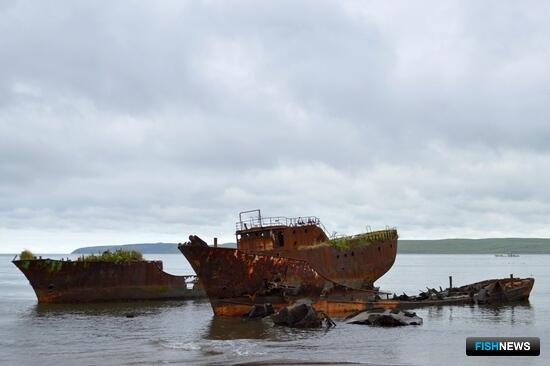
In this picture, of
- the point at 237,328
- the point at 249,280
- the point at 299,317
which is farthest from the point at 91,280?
the point at 299,317

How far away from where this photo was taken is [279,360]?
62.2ft

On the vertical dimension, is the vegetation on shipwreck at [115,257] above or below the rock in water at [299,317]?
above

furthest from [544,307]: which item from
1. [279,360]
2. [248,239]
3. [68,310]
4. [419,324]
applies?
[68,310]

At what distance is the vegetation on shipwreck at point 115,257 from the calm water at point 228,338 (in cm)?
447

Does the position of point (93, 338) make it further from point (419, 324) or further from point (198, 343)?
point (419, 324)

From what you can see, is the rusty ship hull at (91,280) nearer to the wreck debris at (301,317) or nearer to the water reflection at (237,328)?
the water reflection at (237,328)

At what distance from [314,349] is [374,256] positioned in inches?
871

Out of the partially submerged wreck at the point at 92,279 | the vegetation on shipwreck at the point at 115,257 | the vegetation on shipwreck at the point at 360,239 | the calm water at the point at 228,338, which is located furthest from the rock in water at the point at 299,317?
the vegetation on shipwreck at the point at 115,257

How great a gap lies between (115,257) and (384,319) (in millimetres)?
19514

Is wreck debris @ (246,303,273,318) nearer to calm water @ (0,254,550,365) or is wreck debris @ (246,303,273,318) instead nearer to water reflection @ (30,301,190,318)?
calm water @ (0,254,550,365)

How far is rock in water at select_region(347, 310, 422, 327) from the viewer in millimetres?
27188

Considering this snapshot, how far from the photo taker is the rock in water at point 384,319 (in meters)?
27.2

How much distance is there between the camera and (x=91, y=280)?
38.8 meters

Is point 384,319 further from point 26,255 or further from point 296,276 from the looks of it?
point 26,255
